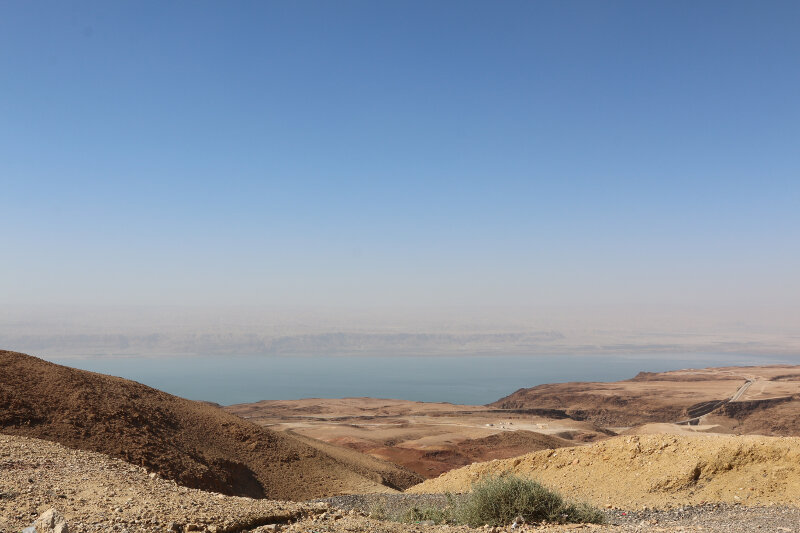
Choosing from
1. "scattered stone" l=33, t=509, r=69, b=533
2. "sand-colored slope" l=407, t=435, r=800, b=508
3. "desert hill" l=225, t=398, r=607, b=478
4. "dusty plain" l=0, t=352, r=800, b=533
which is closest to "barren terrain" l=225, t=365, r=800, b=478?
"desert hill" l=225, t=398, r=607, b=478

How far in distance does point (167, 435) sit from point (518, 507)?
13.9m

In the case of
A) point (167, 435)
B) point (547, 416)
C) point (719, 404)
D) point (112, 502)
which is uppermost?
point (112, 502)

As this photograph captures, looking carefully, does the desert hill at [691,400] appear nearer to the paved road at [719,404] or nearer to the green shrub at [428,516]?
the paved road at [719,404]

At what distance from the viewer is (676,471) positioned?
13992mm

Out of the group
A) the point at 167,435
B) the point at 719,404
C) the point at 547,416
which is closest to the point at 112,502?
the point at 167,435

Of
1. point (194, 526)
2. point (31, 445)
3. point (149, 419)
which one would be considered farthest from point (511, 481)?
point (149, 419)

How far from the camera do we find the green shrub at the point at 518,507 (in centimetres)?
992

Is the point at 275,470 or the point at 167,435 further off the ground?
the point at 167,435

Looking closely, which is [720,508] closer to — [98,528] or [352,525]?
[352,525]

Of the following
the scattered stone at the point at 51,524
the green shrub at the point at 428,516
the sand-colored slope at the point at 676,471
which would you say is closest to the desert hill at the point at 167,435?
the sand-colored slope at the point at 676,471

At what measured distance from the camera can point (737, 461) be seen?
1373 cm

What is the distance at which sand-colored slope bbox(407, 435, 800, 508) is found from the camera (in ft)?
41.9

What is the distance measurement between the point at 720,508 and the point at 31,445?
15.6 metres

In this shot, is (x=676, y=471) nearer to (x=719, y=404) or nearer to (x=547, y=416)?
(x=547, y=416)
